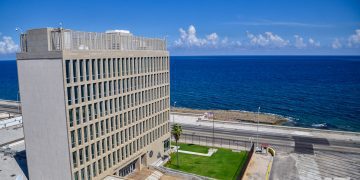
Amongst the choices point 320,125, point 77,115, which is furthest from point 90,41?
point 320,125

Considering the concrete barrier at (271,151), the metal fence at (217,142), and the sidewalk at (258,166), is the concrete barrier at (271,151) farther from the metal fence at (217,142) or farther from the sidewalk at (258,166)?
the metal fence at (217,142)

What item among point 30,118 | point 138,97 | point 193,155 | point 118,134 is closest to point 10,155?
point 30,118

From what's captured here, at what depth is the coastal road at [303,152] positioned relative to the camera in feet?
215

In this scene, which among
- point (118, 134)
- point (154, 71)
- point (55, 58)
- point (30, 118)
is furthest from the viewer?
point (154, 71)

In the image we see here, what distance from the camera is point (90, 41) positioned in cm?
5034

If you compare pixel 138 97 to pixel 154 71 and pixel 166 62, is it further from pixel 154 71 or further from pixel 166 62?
pixel 166 62

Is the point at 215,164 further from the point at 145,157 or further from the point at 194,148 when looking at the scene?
the point at 145,157

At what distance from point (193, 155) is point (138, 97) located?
79.6ft

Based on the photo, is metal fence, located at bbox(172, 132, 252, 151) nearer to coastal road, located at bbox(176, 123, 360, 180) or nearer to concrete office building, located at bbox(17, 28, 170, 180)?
coastal road, located at bbox(176, 123, 360, 180)

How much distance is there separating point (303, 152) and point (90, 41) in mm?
61891

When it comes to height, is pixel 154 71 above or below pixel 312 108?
above

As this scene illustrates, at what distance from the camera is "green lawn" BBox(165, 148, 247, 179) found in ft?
216

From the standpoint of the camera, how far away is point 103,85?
52375 mm

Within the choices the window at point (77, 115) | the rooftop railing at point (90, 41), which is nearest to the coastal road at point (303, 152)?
the rooftop railing at point (90, 41)
